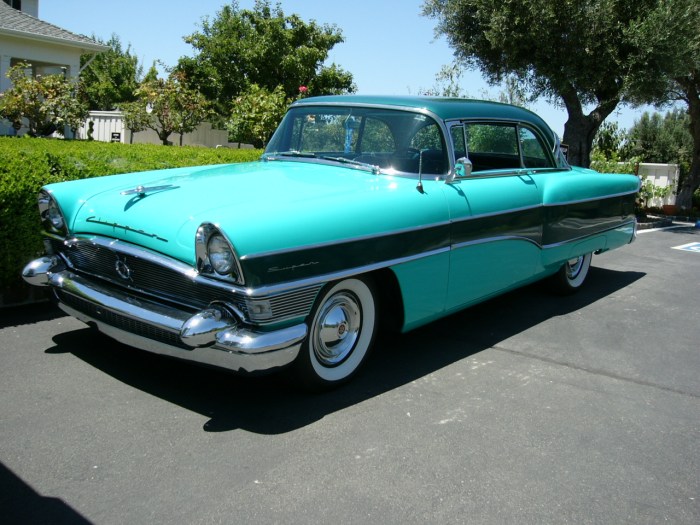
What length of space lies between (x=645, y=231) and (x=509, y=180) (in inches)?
331

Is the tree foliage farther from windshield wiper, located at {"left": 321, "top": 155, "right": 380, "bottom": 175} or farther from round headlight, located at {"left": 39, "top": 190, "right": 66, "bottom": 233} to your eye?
windshield wiper, located at {"left": 321, "top": 155, "right": 380, "bottom": 175}

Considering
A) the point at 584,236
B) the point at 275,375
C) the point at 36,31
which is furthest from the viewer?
the point at 36,31

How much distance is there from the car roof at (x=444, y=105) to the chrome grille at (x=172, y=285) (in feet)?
5.84

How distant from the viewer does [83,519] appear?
8.34 feet

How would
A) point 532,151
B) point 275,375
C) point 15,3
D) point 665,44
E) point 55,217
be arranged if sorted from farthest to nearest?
point 15,3
point 665,44
point 532,151
point 55,217
point 275,375

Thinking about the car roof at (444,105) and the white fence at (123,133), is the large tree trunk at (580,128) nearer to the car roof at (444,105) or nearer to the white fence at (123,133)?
the car roof at (444,105)

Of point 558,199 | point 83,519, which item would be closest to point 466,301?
point 558,199

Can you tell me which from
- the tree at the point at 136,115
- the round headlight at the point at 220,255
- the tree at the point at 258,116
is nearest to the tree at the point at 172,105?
the tree at the point at 136,115

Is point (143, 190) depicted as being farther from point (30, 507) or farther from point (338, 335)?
point (30, 507)

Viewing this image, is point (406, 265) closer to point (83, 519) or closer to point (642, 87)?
point (83, 519)

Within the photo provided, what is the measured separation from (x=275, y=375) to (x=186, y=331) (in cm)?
88

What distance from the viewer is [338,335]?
12.5ft

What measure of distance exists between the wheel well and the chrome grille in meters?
0.66

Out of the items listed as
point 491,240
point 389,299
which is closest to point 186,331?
point 389,299
